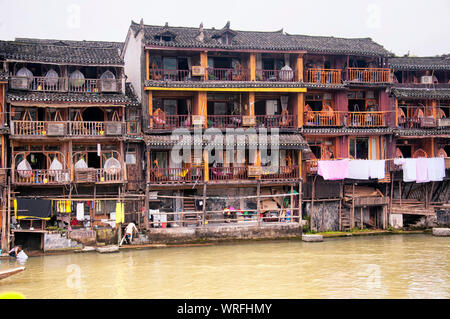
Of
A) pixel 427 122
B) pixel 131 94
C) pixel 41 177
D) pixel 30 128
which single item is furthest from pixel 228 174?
pixel 427 122

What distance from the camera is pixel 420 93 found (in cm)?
3097

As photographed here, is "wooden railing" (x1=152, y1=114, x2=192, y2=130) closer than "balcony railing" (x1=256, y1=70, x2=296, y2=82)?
Yes

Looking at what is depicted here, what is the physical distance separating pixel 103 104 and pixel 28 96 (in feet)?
12.1

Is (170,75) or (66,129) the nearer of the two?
(66,129)

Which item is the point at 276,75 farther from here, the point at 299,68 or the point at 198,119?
the point at 198,119

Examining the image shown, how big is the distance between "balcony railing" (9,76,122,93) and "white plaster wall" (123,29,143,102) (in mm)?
1782

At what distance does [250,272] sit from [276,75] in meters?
13.8

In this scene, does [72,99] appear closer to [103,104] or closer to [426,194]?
[103,104]

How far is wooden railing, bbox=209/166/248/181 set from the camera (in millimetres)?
27922

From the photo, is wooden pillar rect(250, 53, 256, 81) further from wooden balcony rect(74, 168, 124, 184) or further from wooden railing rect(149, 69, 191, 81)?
wooden balcony rect(74, 168, 124, 184)

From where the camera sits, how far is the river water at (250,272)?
17453mm

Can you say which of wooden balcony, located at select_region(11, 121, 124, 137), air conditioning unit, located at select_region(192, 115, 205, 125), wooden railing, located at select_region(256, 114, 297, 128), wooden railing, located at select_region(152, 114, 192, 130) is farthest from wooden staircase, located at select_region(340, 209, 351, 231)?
wooden balcony, located at select_region(11, 121, 124, 137)

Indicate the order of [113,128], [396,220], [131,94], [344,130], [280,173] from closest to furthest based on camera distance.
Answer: [113,128]
[280,173]
[131,94]
[344,130]
[396,220]

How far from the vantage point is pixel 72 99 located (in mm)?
25422
